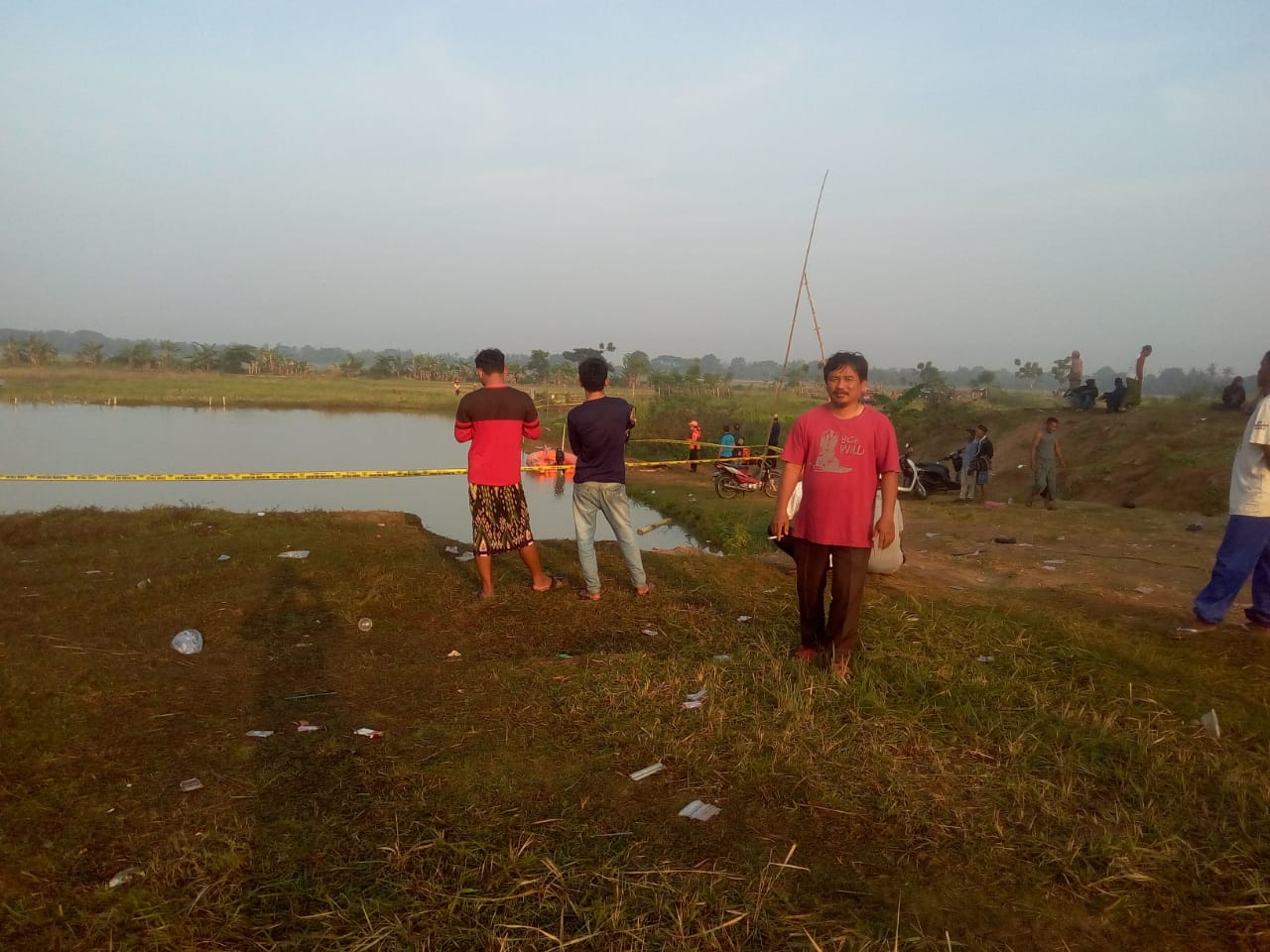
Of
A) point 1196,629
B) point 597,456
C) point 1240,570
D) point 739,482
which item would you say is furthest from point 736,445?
point 1240,570

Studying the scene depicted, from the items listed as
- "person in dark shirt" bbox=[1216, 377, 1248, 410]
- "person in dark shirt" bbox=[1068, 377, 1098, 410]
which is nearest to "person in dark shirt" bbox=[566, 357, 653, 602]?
"person in dark shirt" bbox=[1216, 377, 1248, 410]

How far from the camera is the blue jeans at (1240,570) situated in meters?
4.20

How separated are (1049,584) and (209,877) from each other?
22.5ft

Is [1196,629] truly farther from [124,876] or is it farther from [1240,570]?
[124,876]

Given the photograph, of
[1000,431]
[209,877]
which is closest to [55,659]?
[209,877]

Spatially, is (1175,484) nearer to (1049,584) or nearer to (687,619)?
(1049,584)

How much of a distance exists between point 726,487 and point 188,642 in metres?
11.7

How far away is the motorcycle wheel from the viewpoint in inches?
592

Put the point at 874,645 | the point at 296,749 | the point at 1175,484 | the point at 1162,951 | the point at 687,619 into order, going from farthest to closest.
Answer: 1. the point at 1175,484
2. the point at 687,619
3. the point at 874,645
4. the point at 296,749
5. the point at 1162,951

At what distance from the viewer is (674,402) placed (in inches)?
1136

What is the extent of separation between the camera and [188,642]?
4203mm

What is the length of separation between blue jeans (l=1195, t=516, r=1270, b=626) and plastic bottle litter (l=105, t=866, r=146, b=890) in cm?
506

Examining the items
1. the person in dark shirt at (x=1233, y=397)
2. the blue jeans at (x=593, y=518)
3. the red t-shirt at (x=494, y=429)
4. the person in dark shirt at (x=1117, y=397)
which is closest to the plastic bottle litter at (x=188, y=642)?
the red t-shirt at (x=494, y=429)

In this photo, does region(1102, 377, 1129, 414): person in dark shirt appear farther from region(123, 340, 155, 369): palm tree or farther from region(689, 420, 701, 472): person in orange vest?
region(123, 340, 155, 369): palm tree
